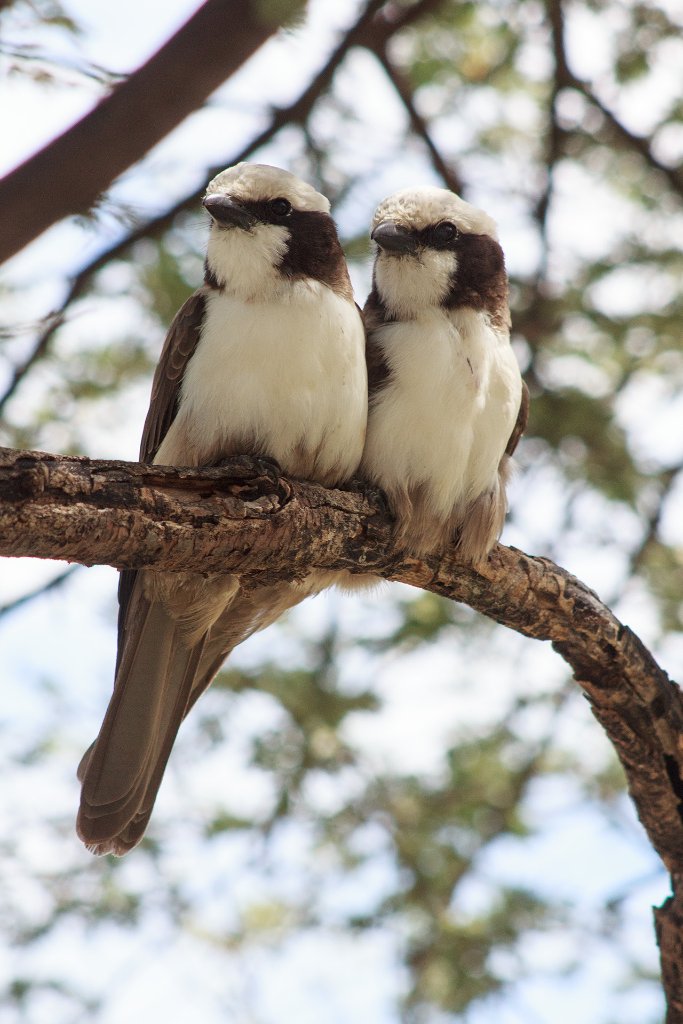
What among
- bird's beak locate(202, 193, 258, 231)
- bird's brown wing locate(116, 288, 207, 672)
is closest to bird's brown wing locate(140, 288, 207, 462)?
bird's brown wing locate(116, 288, 207, 672)

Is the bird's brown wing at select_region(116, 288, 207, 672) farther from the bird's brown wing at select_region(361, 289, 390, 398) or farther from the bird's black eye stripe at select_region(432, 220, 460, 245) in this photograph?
the bird's black eye stripe at select_region(432, 220, 460, 245)

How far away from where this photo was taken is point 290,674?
20.4 ft

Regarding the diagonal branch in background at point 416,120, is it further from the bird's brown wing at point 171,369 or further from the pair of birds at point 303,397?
the bird's brown wing at point 171,369

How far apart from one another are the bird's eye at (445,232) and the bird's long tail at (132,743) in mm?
1776

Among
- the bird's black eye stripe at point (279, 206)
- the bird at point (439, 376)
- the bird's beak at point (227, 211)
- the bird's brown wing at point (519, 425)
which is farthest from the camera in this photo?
the bird's brown wing at point (519, 425)

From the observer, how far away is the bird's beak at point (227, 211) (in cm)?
418

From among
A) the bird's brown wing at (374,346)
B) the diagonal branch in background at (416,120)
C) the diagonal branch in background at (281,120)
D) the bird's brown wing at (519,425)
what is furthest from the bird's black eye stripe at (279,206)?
the diagonal branch in background at (416,120)

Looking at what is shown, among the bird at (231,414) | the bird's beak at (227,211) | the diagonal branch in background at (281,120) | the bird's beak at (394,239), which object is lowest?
the bird at (231,414)

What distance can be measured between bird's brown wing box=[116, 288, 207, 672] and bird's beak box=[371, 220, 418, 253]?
27.6 inches

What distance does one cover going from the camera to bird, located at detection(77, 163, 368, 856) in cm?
389

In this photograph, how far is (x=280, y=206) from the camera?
4285 millimetres

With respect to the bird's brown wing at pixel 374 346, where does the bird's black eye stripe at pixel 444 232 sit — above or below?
above

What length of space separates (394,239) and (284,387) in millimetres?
844

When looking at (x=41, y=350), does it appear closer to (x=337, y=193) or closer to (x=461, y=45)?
(x=337, y=193)
